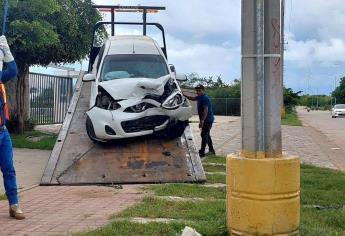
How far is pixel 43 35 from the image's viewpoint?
54.0ft

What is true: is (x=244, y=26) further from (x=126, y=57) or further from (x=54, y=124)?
(x=54, y=124)

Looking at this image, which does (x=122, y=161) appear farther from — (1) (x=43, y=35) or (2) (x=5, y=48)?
(1) (x=43, y=35)

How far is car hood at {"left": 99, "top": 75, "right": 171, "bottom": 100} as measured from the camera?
445 inches

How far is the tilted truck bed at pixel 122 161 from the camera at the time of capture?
33.1 feet

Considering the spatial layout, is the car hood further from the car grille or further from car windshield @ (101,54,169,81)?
car windshield @ (101,54,169,81)

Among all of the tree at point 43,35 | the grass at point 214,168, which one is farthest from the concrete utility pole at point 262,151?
the tree at point 43,35

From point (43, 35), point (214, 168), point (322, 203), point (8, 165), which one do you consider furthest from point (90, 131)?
point (43, 35)

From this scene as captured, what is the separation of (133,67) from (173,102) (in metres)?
2.08

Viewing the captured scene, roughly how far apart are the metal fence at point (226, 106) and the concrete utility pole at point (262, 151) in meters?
51.5

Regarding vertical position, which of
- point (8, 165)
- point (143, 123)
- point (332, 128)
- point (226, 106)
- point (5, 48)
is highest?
point (5, 48)

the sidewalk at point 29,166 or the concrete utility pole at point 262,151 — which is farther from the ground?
the concrete utility pole at point 262,151

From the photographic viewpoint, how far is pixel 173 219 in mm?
6668

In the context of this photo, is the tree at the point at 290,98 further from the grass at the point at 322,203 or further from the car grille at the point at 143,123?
the car grille at the point at 143,123

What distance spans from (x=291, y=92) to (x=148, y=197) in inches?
2121
